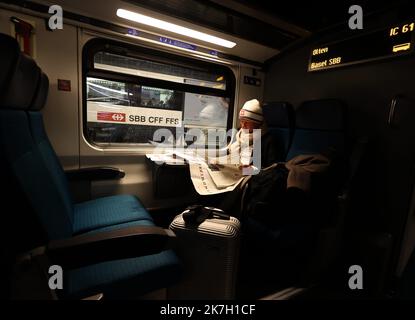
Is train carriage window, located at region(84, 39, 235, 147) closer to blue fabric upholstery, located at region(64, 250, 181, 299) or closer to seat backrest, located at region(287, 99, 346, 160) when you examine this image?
seat backrest, located at region(287, 99, 346, 160)

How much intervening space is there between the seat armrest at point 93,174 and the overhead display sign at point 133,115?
1.75 ft

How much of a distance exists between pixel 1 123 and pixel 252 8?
186 cm

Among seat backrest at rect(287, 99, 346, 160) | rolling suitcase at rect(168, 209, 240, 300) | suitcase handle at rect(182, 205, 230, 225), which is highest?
seat backrest at rect(287, 99, 346, 160)

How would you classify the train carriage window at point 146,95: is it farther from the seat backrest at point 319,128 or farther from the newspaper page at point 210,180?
the seat backrest at point 319,128

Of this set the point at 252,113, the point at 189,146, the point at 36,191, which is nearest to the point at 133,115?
the point at 189,146

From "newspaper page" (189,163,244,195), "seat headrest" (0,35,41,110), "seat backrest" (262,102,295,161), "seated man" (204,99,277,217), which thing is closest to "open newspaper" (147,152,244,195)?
"newspaper page" (189,163,244,195)

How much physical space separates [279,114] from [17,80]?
2.01 metres

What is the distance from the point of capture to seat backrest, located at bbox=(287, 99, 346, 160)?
1.77m

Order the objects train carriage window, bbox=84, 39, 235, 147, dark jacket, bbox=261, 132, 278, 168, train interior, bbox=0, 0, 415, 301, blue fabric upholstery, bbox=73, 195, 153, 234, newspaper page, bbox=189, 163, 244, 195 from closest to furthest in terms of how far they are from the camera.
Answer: train interior, bbox=0, 0, 415, 301, blue fabric upholstery, bbox=73, 195, 153, 234, newspaper page, bbox=189, 163, 244, 195, train carriage window, bbox=84, 39, 235, 147, dark jacket, bbox=261, 132, 278, 168

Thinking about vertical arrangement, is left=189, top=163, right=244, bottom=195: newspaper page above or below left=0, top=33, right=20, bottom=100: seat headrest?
below

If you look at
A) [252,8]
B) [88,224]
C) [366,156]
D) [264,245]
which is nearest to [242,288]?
[264,245]

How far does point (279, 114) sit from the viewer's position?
2234 millimetres

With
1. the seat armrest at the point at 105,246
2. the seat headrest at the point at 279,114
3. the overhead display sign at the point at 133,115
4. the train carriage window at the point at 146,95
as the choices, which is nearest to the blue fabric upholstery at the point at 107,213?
the seat armrest at the point at 105,246
